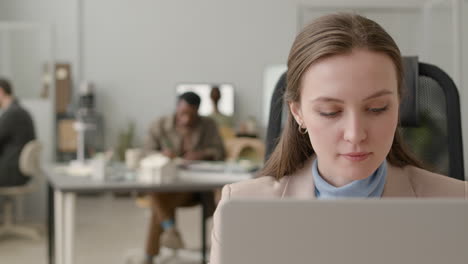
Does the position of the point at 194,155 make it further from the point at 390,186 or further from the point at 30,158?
the point at 390,186

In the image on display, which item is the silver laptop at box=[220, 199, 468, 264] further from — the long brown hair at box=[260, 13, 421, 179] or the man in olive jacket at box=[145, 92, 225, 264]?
the man in olive jacket at box=[145, 92, 225, 264]

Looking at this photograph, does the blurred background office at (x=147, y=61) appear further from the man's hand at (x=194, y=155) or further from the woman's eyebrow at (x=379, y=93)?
the woman's eyebrow at (x=379, y=93)

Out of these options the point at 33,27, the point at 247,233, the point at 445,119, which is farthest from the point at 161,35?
the point at 247,233

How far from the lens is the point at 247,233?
534 mm

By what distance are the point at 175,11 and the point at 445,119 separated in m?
7.35

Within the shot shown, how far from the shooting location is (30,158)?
5422 mm

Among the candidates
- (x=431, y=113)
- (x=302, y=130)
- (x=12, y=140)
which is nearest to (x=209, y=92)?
(x=12, y=140)

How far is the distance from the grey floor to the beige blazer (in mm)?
3503

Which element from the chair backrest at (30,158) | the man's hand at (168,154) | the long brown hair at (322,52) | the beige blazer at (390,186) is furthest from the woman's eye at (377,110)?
the chair backrest at (30,158)

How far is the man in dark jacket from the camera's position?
5.42 m

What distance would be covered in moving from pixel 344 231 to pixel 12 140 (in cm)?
541

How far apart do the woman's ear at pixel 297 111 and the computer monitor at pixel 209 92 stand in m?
7.17

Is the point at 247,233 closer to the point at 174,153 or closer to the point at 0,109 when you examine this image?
the point at 174,153

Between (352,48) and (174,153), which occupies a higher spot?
(352,48)
